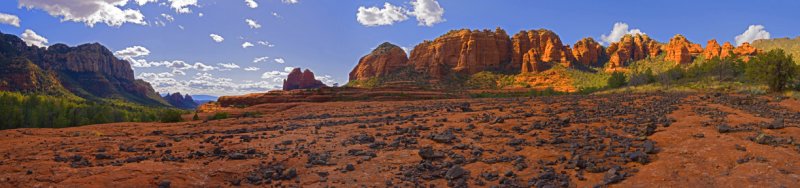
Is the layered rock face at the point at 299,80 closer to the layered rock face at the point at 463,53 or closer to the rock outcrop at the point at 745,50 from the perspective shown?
the layered rock face at the point at 463,53

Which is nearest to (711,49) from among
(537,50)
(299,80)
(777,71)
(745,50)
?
(745,50)

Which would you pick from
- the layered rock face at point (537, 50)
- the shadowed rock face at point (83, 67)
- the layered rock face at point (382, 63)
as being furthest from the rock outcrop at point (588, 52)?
the shadowed rock face at point (83, 67)

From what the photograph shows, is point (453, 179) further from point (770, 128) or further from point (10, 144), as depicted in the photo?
point (10, 144)

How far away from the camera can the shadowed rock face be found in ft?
405

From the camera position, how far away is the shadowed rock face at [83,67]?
405ft

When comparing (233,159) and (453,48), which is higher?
(453,48)

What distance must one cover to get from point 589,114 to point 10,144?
2176 cm

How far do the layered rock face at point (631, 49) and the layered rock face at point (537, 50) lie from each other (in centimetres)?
1090

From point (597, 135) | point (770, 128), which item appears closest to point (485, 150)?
point (597, 135)

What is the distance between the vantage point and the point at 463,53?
112 metres

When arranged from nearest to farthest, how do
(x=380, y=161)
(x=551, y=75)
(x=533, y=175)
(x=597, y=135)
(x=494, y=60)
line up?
(x=533, y=175) → (x=380, y=161) → (x=597, y=135) → (x=551, y=75) → (x=494, y=60)

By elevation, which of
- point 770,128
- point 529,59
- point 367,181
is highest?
point 529,59

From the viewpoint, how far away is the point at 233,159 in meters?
12.3

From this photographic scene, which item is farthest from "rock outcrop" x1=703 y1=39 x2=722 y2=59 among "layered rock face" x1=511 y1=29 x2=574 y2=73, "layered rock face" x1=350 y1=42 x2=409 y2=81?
"layered rock face" x1=350 y1=42 x2=409 y2=81
